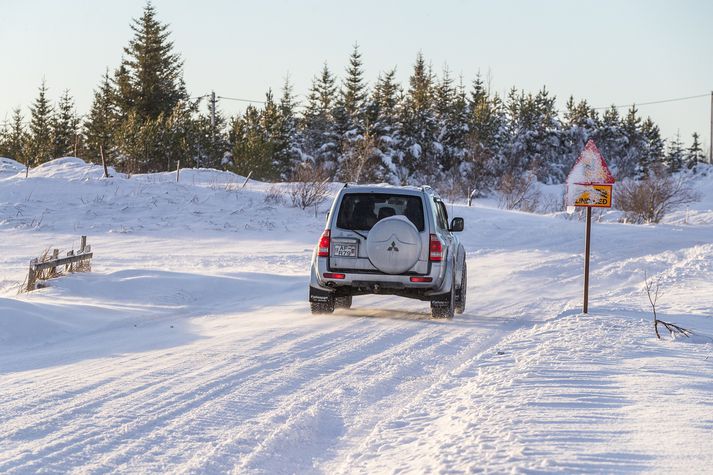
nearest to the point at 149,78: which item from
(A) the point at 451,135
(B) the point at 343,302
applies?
(A) the point at 451,135

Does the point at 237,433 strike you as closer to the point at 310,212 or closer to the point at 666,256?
the point at 666,256

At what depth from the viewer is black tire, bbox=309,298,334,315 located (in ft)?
41.6

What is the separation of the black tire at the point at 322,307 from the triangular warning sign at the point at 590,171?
3780mm

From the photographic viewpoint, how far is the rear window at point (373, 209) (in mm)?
12219

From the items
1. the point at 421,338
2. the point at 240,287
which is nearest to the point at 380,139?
the point at 240,287

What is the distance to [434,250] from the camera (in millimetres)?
12156

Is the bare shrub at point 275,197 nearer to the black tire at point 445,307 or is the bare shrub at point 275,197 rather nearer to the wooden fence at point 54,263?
the wooden fence at point 54,263

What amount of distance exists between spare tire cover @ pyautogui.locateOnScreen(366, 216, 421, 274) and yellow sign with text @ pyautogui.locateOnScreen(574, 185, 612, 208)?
2538 mm

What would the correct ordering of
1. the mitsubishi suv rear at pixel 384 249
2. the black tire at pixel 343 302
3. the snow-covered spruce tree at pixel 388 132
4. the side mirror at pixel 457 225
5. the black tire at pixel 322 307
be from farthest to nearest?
the snow-covered spruce tree at pixel 388 132, the black tire at pixel 343 302, the side mirror at pixel 457 225, the black tire at pixel 322 307, the mitsubishi suv rear at pixel 384 249

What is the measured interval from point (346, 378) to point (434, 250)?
4431mm

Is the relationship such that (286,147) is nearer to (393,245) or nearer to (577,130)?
(577,130)

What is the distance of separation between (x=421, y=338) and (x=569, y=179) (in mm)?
3772

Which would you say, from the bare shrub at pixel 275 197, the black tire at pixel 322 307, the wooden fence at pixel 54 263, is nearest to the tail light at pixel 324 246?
the black tire at pixel 322 307

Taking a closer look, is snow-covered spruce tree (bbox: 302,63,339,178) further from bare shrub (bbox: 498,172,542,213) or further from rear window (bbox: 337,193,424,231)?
rear window (bbox: 337,193,424,231)
